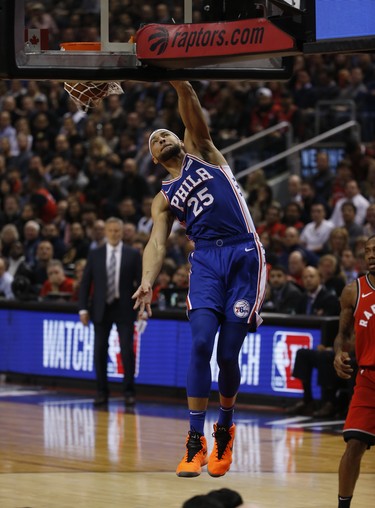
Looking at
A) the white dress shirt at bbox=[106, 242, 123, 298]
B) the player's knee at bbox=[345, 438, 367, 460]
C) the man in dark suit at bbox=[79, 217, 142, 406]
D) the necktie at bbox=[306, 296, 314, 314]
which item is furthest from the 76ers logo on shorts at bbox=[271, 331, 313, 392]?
the player's knee at bbox=[345, 438, 367, 460]

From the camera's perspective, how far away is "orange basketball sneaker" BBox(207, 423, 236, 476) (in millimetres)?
8781

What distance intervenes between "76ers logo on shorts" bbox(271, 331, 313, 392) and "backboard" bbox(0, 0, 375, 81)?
19.1 feet

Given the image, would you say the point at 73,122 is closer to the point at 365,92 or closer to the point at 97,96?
the point at 365,92

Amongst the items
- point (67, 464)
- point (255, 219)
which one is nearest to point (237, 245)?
point (67, 464)

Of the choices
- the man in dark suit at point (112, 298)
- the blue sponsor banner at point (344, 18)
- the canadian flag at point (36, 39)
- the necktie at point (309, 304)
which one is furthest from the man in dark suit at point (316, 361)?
the blue sponsor banner at point (344, 18)

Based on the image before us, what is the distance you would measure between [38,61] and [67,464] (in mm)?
3979

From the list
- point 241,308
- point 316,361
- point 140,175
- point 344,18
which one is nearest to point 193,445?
point 241,308

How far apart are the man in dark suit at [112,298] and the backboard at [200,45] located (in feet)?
19.5

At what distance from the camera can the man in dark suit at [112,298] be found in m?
15.3

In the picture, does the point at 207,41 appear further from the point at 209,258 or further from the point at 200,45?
the point at 209,258

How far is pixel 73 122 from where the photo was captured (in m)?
23.2

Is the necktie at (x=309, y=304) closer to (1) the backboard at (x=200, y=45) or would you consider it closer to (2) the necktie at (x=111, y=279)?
(2) the necktie at (x=111, y=279)

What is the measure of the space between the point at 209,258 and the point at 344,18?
1.89m

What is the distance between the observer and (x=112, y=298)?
15.4 metres
